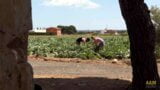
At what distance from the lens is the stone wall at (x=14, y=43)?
9.34ft

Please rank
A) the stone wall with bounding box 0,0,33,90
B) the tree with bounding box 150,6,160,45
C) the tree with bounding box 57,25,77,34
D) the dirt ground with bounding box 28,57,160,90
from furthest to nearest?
the tree with bounding box 57,25,77,34
the tree with bounding box 150,6,160,45
the dirt ground with bounding box 28,57,160,90
the stone wall with bounding box 0,0,33,90

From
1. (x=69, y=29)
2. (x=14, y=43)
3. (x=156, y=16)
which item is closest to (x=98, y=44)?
(x=156, y=16)

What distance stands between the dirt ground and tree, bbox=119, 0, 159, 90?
0.99m

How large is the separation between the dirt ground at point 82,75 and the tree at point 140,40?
99 centimetres

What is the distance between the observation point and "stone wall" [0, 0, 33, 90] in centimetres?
285

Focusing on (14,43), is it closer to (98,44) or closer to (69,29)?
(98,44)

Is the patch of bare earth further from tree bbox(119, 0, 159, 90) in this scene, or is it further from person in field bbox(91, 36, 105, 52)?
person in field bbox(91, 36, 105, 52)

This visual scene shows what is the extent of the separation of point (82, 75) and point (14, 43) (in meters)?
12.2

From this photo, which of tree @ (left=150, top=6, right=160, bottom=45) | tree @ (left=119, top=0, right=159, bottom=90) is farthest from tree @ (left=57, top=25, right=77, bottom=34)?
tree @ (left=119, top=0, right=159, bottom=90)

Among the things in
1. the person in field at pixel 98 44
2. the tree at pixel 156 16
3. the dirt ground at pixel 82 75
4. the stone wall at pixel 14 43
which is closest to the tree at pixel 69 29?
the person in field at pixel 98 44

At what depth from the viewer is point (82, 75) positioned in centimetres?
1513

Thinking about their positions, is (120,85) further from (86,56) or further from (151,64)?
(86,56)

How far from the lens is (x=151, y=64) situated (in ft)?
33.0

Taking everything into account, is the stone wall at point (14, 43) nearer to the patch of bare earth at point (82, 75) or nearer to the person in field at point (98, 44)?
the patch of bare earth at point (82, 75)
